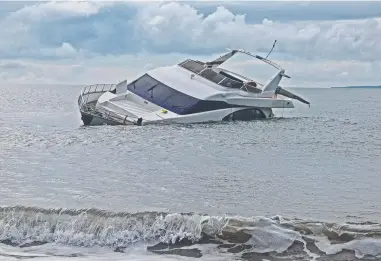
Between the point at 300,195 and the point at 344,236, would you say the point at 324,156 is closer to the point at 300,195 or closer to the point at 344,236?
the point at 300,195

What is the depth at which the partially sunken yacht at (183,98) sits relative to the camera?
3588 cm

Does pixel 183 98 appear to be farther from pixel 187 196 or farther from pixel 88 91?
pixel 187 196

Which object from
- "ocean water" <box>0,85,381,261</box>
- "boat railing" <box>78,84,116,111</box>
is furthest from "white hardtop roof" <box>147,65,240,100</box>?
"ocean water" <box>0,85,381,261</box>

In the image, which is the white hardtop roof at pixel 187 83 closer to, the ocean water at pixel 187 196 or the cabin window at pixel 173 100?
the cabin window at pixel 173 100

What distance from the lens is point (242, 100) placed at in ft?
129

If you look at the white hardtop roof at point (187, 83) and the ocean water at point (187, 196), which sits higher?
the white hardtop roof at point (187, 83)

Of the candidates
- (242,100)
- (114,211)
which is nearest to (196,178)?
(114,211)

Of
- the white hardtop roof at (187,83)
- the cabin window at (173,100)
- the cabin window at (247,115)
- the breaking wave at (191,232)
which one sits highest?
the white hardtop roof at (187,83)

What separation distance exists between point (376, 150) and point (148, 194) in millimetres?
14162

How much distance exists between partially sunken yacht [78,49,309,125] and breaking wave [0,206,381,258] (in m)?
18.6

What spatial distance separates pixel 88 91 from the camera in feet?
133

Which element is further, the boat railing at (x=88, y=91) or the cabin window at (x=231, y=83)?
the cabin window at (x=231, y=83)

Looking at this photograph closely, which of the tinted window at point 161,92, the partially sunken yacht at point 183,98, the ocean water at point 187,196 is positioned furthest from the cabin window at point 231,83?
the ocean water at point 187,196

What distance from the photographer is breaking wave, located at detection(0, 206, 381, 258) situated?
561 inches
